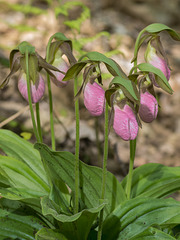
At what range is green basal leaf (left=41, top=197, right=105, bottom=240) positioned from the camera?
139 centimetres

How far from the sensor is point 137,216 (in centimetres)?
158

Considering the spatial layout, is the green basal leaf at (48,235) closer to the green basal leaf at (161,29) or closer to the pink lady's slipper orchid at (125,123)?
the pink lady's slipper orchid at (125,123)

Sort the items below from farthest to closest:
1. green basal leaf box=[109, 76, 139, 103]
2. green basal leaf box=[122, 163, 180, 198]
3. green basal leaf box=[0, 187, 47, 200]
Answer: green basal leaf box=[122, 163, 180, 198]
green basal leaf box=[0, 187, 47, 200]
green basal leaf box=[109, 76, 139, 103]

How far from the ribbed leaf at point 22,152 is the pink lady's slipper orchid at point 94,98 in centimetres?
65

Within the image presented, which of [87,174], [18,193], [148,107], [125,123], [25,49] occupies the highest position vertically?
[25,49]

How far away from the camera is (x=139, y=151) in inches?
132

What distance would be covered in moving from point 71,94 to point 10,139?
1.89 m

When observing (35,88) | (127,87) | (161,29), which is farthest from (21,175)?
(161,29)

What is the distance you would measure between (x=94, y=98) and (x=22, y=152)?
2.30ft

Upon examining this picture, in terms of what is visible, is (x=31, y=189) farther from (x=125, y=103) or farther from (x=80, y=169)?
(x=125, y=103)

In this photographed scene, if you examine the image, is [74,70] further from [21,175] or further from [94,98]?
[21,175]

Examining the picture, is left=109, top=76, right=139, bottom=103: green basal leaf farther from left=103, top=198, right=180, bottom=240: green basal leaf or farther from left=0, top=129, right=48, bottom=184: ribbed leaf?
left=0, top=129, right=48, bottom=184: ribbed leaf

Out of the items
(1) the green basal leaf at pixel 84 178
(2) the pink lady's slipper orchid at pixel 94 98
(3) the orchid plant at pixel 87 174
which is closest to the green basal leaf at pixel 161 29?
(3) the orchid plant at pixel 87 174

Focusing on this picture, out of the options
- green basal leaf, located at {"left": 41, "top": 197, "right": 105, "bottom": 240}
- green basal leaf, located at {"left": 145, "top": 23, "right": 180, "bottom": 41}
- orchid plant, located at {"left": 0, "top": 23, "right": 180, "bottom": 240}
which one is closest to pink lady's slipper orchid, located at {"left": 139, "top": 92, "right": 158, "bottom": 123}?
orchid plant, located at {"left": 0, "top": 23, "right": 180, "bottom": 240}
